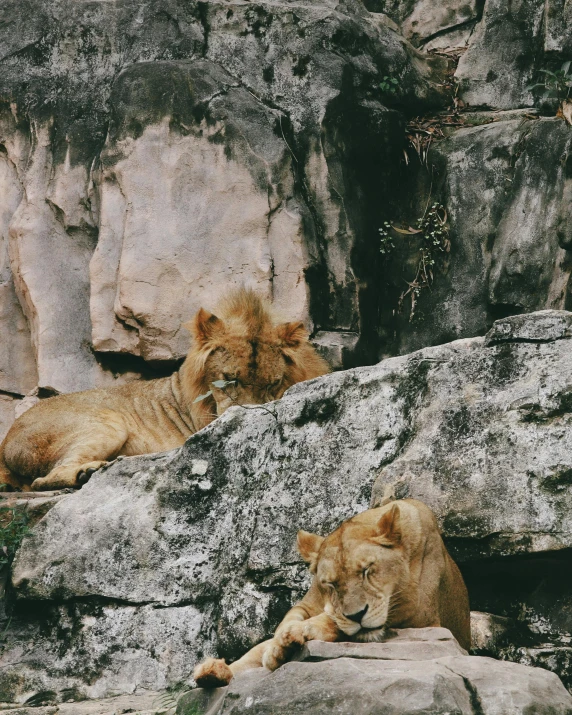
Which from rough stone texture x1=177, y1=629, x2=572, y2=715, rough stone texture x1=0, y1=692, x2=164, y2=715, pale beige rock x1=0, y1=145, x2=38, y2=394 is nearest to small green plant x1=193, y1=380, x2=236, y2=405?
pale beige rock x1=0, y1=145, x2=38, y2=394

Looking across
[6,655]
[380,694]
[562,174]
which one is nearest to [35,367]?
[6,655]

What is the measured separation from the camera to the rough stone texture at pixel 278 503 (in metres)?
5.78

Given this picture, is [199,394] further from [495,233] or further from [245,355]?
[495,233]

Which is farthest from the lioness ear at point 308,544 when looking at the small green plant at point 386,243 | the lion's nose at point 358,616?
the small green plant at point 386,243

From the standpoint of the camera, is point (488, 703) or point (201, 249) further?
point (201, 249)

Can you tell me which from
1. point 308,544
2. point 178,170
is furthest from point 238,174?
point 308,544

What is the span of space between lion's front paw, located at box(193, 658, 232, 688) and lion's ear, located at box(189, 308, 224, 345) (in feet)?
12.2

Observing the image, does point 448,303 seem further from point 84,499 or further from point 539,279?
point 84,499

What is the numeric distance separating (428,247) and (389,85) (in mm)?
1400

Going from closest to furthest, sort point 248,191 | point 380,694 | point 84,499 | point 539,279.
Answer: point 380,694 < point 84,499 < point 539,279 < point 248,191

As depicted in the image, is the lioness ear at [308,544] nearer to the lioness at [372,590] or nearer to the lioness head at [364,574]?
the lioness at [372,590]

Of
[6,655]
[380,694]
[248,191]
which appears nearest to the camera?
[380,694]

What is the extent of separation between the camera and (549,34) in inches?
350

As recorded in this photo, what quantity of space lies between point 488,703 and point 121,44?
6.73 meters
